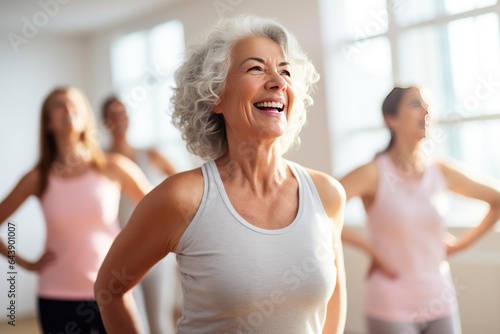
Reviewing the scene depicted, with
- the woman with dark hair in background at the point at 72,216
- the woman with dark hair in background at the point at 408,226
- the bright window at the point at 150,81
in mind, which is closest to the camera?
the woman with dark hair in background at the point at 408,226

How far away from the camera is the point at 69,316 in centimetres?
136

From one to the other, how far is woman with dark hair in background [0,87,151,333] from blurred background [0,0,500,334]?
32cm

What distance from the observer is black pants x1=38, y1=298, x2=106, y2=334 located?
1322 millimetres

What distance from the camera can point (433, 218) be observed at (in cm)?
131

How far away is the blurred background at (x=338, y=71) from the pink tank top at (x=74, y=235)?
323mm

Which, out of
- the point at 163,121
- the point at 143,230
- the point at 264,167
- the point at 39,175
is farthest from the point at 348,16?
the point at 143,230

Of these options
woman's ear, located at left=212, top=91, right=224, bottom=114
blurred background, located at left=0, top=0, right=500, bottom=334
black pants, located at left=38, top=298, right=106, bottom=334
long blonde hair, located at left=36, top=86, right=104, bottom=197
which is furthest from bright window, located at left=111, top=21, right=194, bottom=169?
woman's ear, located at left=212, top=91, right=224, bottom=114

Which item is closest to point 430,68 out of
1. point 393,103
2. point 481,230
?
point 393,103

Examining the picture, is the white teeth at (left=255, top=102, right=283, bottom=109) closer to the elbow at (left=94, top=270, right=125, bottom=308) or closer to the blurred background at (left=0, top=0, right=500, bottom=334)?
the elbow at (left=94, top=270, right=125, bottom=308)

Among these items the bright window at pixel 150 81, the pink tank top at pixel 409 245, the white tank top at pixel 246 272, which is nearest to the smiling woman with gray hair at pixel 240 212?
the white tank top at pixel 246 272

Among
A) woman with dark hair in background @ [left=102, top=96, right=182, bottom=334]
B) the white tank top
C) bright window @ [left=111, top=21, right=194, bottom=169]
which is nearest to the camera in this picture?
the white tank top

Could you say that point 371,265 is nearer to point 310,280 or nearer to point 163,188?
point 310,280

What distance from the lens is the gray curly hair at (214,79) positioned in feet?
2.80

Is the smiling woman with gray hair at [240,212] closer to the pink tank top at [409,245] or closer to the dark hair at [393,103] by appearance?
the pink tank top at [409,245]
